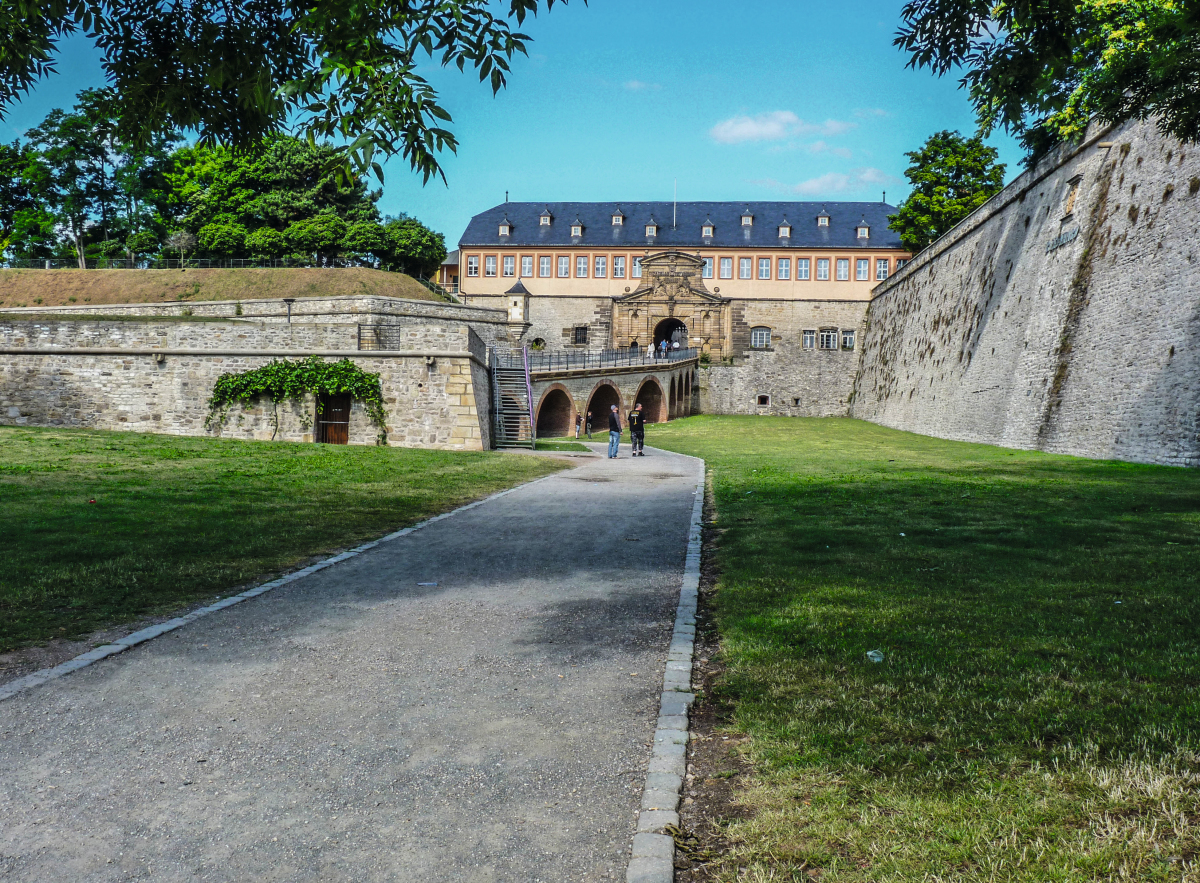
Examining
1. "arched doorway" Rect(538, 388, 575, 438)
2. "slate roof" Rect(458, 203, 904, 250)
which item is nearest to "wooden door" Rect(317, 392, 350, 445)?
"arched doorway" Rect(538, 388, 575, 438)

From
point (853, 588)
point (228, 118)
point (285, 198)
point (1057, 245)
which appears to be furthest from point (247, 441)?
point (285, 198)

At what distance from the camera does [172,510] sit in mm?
11258

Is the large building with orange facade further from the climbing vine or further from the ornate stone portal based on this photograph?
the climbing vine

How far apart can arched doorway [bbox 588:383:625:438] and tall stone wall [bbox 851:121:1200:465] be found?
16.2 m

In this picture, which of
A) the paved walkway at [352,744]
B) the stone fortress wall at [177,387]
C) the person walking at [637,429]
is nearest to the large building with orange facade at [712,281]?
the person walking at [637,429]

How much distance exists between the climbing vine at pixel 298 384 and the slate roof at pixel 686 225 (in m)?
46.4

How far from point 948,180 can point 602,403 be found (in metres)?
25.5

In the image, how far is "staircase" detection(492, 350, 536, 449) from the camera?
102ft

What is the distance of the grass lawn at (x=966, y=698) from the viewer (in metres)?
2.99

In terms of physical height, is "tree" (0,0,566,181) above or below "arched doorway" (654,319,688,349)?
below

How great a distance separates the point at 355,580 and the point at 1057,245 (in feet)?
86.1

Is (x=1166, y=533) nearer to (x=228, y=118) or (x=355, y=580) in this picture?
(x=355, y=580)

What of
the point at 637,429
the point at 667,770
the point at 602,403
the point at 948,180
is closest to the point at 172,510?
the point at 667,770

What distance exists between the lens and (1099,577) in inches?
290
